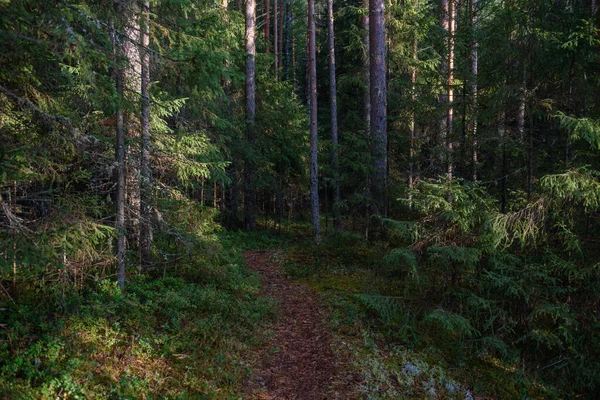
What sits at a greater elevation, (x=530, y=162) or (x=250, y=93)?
(x=250, y=93)

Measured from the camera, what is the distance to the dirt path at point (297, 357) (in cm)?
571

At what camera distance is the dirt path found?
5.71 meters

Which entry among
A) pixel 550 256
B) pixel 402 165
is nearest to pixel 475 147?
pixel 550 256

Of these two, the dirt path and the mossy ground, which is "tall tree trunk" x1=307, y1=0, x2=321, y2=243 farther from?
the mossy ground

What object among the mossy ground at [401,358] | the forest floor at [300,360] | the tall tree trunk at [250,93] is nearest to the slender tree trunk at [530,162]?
the mossy ground at [401,358]

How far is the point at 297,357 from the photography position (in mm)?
6633

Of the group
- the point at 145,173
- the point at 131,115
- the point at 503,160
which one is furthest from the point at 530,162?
the point at 131,115

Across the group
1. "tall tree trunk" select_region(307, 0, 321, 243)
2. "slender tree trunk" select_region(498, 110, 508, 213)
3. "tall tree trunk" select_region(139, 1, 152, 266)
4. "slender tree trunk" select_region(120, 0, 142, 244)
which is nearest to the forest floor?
"tall tree trunk" select_region(139, 1, 152, 266)

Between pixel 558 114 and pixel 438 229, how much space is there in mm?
2835

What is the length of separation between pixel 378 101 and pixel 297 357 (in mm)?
8310

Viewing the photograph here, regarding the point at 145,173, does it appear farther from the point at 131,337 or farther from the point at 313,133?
the point at 313,133

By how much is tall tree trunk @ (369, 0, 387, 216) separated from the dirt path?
13.4ft

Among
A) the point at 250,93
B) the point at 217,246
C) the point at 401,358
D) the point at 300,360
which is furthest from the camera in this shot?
the point at 250,93

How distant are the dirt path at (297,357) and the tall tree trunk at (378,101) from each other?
4083 mm
